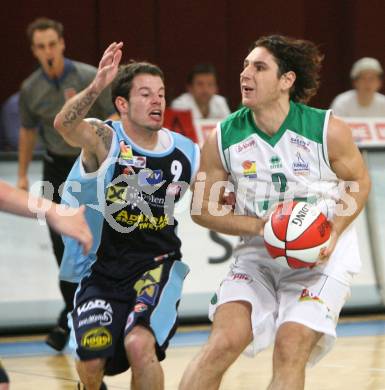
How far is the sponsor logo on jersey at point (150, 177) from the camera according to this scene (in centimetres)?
582

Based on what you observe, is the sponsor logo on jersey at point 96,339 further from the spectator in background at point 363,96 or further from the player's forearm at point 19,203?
the spectator in background at point 363,96

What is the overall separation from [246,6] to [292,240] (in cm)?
972

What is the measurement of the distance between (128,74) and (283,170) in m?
1.09

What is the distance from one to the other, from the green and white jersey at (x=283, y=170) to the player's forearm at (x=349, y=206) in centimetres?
5

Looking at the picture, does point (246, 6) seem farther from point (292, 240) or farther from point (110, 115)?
point (292, 240)

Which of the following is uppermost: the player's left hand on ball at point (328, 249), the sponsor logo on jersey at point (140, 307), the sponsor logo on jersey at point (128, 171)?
the sponsor logo on jersey at point (128, 171)

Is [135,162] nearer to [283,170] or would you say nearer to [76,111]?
[76,111]

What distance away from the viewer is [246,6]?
14609mm

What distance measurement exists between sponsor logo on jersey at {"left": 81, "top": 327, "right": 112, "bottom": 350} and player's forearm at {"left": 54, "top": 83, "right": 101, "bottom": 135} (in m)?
1.06

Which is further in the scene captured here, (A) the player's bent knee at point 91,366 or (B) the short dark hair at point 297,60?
(B) the short dark hair at point 297,60

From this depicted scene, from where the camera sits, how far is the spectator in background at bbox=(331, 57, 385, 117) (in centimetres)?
1101

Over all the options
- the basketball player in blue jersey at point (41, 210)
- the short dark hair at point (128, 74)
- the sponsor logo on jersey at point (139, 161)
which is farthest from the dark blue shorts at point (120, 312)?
the basketball player in blue jersey at point (41, 210)

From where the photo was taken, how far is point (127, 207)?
227 inches

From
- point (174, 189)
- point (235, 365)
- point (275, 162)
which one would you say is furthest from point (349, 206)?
point (235, 365)
